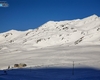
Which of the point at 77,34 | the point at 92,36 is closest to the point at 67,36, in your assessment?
the point at 77,34

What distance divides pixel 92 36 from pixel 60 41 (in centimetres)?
3038
